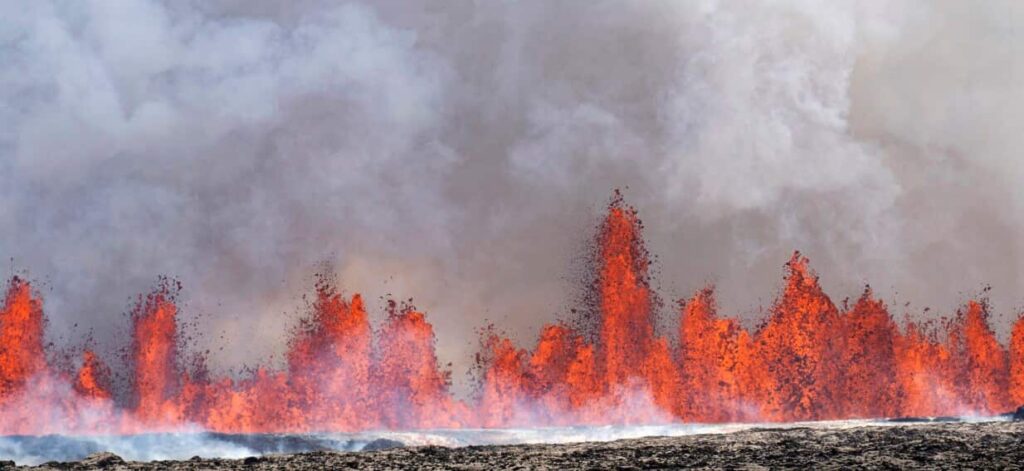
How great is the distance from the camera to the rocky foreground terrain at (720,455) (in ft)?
88.1

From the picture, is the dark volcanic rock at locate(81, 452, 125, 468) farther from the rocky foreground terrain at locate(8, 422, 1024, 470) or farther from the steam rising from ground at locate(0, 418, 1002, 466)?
the steam rising from ground at locate(0, 418, 1002, 466)

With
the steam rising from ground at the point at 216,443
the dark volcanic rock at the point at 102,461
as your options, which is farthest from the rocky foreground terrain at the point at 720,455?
the steam rising from ground at the point at 216,443

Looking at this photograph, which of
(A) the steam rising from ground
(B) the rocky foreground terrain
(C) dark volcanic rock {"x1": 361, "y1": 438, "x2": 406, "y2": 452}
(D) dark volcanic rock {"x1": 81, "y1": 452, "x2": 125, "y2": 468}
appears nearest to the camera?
(B) the rocky foreground terrain

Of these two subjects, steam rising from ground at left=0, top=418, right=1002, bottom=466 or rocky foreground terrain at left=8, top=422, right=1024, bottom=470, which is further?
steam rising from ground at left=0, top=418, right=1002, bottom=466

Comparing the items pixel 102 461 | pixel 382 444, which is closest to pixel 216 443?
pixel 382 444

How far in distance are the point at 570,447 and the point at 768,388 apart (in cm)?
7452

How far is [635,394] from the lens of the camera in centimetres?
10362

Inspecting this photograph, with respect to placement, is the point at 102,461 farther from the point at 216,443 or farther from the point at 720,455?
the point at 720,455

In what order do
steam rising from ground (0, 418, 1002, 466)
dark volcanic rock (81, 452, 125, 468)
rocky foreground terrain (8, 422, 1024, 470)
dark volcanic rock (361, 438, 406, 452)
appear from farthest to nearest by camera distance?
steam rising from ground (0, 418, 1002, 466), dark volcanic rock (361, 438, 406, 452), dark volcanic rock (81, 452, 125, 468), rocky foreground terrain (8, 422, 1024, 470)

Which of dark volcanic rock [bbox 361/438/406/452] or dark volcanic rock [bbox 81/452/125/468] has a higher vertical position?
dark volcanic rock [bbox 361/438/406/452]

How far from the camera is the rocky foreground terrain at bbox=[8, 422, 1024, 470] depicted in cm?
2684

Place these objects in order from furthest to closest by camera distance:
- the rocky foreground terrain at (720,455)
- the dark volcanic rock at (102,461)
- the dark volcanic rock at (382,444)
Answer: the dark volcanic rock at (382,444) < the dark volcanic rock at (102,461) < the rocky foreground terrain at (720,455)

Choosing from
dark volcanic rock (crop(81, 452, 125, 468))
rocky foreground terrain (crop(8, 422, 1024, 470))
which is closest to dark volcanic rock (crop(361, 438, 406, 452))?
→ rocky foreground terrain (crop(8, 422, 1024, 470))

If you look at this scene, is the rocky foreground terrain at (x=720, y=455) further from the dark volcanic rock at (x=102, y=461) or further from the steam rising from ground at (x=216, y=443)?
the steam rising from ground at (x=216, y=443)
